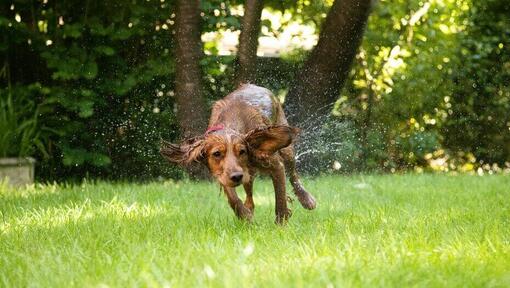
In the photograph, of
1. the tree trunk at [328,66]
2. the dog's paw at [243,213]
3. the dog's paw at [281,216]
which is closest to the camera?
the dog's paw at [243,213]

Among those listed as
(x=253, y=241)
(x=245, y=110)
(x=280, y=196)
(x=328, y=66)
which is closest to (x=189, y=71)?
(x=328, y=66)

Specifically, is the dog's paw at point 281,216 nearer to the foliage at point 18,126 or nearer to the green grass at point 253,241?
the green grass at point 253,241

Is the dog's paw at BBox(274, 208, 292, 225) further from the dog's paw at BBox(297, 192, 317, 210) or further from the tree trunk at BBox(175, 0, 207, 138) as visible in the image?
the tree trunk at BBox(175, 0, 207, 138)

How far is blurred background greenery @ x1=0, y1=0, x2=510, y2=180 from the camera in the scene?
8.91 m

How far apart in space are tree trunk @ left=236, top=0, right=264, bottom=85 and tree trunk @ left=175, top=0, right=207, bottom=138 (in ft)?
1.63

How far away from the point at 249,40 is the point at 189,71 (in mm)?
787

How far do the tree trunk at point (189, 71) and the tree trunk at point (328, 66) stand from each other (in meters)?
1.29

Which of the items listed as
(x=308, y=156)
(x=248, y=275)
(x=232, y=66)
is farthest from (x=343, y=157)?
(x=248, y=275)

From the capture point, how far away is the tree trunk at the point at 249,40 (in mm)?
8633

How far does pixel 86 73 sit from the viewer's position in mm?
8727

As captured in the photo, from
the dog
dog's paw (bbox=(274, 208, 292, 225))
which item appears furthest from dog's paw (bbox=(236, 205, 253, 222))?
dog's paw (bbox=(274, 208, 292, 225))

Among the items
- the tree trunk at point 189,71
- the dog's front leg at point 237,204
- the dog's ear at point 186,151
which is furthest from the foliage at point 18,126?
the dog's front leg at point 237,204

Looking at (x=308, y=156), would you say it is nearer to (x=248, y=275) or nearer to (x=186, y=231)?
(x=186, y=231)

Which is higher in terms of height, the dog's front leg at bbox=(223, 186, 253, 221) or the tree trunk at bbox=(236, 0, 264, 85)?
the tree trunk at bbox=(236, 0, 264, 85)
